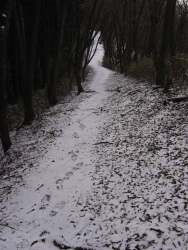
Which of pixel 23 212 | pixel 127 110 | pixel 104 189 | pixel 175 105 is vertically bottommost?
pixel 23 212

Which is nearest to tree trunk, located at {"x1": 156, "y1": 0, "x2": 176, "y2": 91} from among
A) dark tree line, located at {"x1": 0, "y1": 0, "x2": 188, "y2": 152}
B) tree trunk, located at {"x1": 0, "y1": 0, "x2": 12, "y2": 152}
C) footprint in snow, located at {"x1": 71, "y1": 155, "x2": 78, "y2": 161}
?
dark tree line, located at {"x1": 0, "y1": 0, "x2": 188, "y2": 152}

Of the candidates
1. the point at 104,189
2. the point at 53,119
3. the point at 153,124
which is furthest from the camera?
the point at 53,119

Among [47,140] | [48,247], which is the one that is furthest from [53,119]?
[48,247]

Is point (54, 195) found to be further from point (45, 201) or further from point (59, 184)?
point (59, 184)

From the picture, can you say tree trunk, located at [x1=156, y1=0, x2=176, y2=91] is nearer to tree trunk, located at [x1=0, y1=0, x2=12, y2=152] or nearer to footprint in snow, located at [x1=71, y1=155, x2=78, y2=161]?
footprint in snow, located at [x1=71, y1=155, x2=78, y2=161]

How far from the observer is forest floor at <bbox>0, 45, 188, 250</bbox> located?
3.05 meters

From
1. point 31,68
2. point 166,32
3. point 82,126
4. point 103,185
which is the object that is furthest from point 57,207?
point 166,32

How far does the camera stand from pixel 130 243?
2.82 meters

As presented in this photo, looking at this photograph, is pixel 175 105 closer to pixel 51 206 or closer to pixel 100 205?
pixel 100 205

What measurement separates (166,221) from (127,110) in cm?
575

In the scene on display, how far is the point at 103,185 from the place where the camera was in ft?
14.0

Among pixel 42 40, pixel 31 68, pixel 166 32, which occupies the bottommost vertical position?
pixel 31 68

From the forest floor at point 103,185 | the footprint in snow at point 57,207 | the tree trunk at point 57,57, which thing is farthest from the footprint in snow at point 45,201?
the tree trunk at point 57,57

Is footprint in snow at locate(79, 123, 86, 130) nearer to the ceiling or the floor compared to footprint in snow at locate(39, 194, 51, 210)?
nearer to the ceiling
